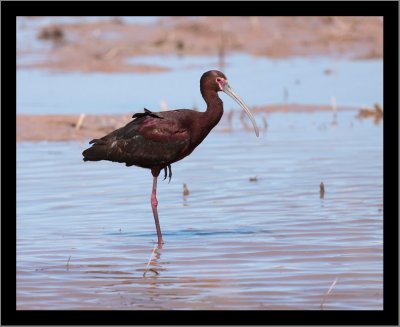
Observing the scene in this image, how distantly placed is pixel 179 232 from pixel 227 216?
67 centimetres

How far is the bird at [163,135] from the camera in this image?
31.4 feet

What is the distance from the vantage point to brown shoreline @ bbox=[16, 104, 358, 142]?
14.8 metres

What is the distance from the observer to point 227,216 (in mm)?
10383

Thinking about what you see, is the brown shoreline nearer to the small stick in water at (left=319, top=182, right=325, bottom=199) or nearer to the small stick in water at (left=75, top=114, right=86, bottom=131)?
the small stick in water at (left=75, top=114, right=86, bottom=131)

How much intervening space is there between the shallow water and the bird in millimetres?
612

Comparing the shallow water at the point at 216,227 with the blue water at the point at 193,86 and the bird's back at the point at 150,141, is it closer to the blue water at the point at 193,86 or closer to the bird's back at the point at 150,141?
the bird's back at the point at 150,141

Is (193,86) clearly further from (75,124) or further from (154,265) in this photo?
(154,265)

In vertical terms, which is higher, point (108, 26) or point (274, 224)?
point (108, 26)

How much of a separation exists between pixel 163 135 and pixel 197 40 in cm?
1493

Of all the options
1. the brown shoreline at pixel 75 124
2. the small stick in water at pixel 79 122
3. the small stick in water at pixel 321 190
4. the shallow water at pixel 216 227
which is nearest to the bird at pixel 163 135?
the shallow water at pixel 216 227

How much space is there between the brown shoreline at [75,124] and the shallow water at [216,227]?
0.39 m

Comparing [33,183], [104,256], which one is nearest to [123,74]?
[33,183]

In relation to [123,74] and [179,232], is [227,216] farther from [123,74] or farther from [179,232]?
[123,74]

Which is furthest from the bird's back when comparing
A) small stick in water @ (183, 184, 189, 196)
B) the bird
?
small stick in water @ (183, 184, 189, 196)
